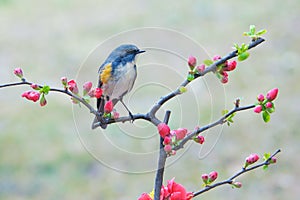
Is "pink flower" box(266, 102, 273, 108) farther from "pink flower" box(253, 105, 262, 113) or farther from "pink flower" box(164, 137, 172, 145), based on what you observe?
"pink flower" box(164, 137, 172, 145)

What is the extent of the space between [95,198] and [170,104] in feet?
4.09

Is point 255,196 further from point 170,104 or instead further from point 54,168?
point 170,104

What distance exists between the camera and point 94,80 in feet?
6.28

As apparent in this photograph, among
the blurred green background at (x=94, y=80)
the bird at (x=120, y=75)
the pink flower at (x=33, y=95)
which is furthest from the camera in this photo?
the blurred green background at (x=94, y=80)

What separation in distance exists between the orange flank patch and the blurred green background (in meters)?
0.62

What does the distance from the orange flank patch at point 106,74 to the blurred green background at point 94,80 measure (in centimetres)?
62

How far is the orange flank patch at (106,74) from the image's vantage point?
Answer: 0.82 m

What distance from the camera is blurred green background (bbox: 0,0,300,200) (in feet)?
7.71

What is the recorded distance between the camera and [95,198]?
2.28 m

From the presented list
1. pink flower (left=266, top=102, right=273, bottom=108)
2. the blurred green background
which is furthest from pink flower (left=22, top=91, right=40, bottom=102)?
the blurred green background

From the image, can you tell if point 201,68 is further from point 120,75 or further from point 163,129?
point 120,75

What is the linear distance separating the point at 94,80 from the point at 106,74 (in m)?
1.09

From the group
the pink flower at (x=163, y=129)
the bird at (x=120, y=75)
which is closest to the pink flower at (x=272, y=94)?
the pink flower at (x=163, y=129)

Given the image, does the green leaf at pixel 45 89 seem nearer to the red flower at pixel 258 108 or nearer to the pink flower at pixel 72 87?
the pink flower at pixel 72 87
